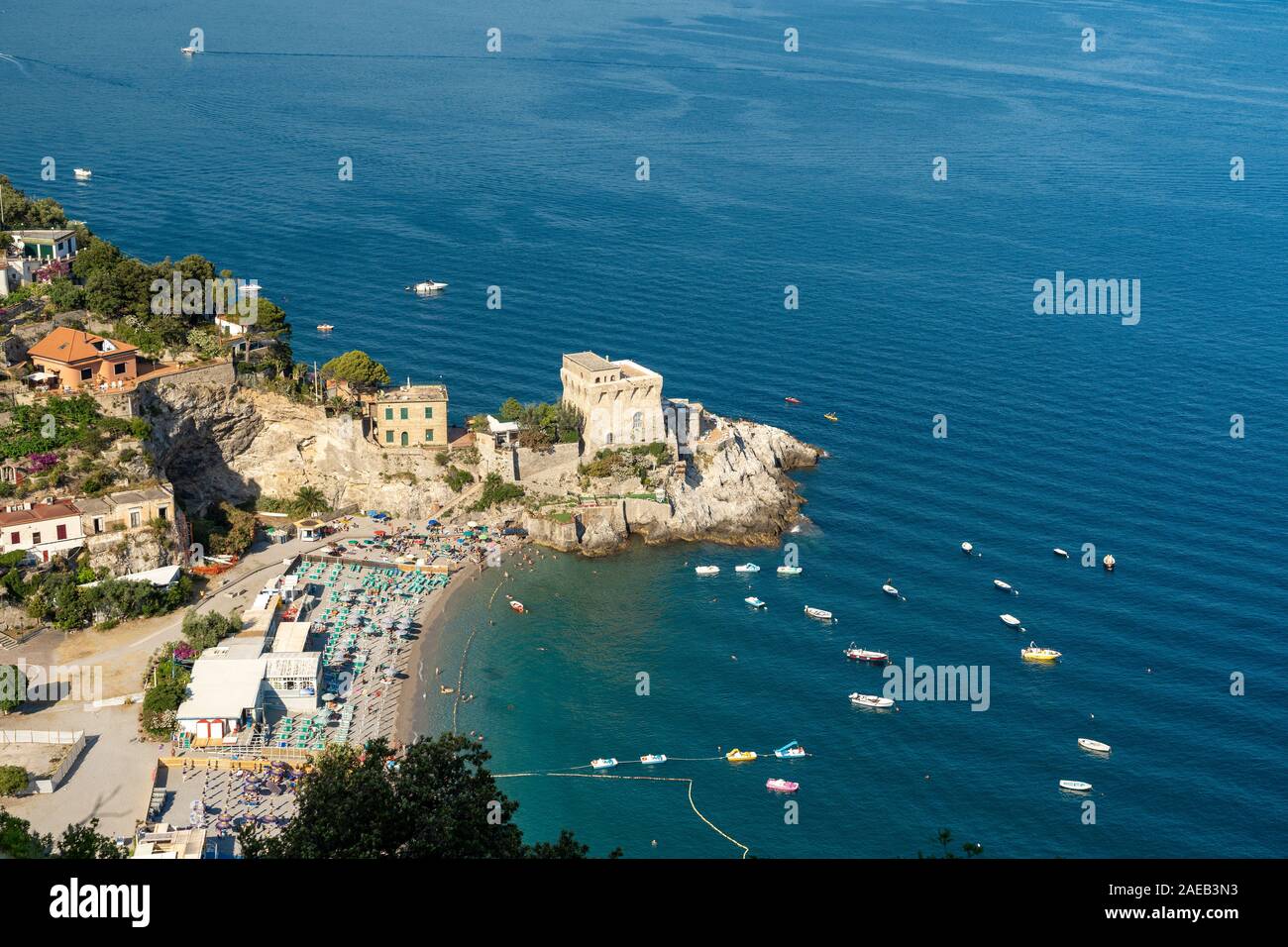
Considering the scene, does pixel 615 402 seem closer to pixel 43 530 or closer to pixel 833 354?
pixel 833 354

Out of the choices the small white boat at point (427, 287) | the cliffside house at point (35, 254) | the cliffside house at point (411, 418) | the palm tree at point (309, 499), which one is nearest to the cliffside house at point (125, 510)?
the palm tree at point (309, 499)

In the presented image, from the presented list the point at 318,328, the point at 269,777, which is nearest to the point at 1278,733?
the point at 269,777

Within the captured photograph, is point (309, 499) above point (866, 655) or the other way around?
above

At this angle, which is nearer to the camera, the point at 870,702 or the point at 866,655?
the point at 870,702

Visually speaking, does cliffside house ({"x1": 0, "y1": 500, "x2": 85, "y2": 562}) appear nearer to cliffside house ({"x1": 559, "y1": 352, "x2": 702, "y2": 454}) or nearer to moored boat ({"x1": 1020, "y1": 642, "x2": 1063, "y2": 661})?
cliffside house ({"x1": 559, "y1": 352, "x2": 702, "y2": 454})

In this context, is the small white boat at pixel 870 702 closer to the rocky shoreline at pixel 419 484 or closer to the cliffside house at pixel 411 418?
the rocky shoreline at pixel 419 484

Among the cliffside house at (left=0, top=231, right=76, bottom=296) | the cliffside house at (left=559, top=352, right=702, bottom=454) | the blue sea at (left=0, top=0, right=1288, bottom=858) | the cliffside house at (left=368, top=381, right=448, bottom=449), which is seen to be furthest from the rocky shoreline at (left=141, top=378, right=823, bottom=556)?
the cliffside house at (left=0, top=231, right=76, bottom=296)

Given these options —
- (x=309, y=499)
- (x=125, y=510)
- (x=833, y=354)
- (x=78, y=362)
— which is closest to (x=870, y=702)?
(x=309, y=499)
